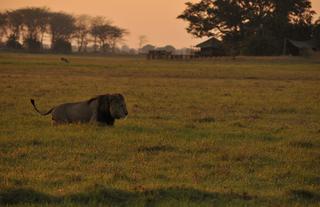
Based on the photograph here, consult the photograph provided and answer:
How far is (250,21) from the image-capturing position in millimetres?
96688

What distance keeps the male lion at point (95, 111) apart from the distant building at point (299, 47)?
79.5 metres

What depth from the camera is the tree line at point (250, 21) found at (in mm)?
93062

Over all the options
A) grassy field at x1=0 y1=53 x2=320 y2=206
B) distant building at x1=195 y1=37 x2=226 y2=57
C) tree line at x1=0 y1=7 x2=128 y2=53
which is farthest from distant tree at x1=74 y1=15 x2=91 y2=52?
grassy field at x1=0 y1=53 x2=320 y2=206

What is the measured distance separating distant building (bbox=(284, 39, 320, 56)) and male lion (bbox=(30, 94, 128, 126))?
7948 centimetres

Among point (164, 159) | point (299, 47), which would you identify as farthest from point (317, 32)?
point (164, 159)

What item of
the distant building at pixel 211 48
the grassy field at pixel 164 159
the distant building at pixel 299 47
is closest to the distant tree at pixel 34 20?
the distant building at pixel 211 48

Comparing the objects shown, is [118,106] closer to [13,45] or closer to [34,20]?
[13,45]

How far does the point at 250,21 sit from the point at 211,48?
906cm

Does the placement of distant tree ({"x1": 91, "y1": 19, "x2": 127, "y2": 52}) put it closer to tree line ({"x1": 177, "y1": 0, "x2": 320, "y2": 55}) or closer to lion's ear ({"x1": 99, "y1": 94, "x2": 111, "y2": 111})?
tree line ({"x1": 177, "y1": 0, "x2": 320, "y2": 55})

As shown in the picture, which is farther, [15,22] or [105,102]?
[15,22]

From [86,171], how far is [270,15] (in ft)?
294

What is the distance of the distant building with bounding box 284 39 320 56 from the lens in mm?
90312

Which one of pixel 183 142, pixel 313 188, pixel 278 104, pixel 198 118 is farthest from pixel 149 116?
pixel 313 188

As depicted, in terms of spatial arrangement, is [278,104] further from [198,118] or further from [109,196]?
[109,196]
